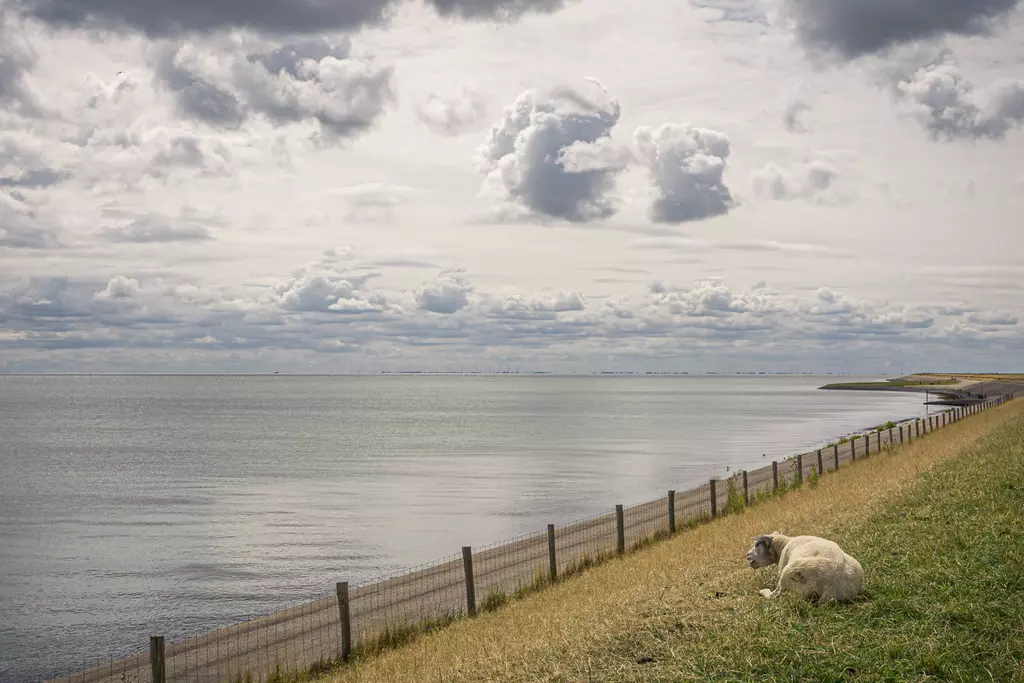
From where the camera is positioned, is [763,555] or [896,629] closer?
[896,629]

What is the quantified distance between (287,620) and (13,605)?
12.3m

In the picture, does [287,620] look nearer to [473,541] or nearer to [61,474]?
[473,541]

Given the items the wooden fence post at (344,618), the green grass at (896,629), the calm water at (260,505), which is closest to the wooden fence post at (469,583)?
the wooden fence post at (344,618)

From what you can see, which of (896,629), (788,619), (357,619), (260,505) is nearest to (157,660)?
(357,619)

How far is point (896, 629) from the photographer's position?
37.6 ft

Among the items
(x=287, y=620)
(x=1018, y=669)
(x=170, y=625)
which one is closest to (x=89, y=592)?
(x=170, y=625)

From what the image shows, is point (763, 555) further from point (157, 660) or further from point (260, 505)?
point (260, 505)

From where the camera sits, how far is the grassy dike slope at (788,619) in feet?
35.0

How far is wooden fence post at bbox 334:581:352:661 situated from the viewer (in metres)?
17.7

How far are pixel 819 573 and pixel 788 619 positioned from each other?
1.20m

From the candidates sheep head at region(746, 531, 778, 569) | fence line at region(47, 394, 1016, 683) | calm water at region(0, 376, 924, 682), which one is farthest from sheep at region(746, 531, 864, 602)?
calm water at region(0, 376, 924, 682)

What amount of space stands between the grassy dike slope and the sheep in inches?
10.2

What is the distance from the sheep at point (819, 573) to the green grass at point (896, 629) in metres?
0.27

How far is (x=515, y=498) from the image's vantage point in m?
53.2
